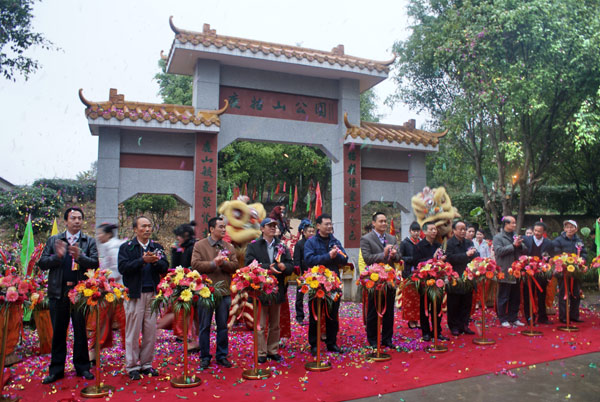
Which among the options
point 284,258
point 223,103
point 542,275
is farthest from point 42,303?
point 542,275

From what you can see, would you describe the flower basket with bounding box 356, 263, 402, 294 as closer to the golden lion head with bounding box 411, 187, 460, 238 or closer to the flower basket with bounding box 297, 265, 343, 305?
the flower basket with bounding box 297, 265, 343, 305

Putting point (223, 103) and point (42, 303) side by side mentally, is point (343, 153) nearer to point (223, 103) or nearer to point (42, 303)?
point (223, 103)

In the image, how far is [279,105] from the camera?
8859 millimetres

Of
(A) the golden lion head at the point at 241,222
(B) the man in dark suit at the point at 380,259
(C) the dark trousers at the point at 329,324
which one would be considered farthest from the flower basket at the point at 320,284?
(A) the golden lion head at the point at 241,222

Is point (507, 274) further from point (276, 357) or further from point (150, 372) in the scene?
point (150, 372)

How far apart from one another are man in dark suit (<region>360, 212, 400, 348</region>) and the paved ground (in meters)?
1.30

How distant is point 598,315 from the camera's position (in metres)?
7.52

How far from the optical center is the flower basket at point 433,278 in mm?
5207

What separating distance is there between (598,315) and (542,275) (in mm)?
2114

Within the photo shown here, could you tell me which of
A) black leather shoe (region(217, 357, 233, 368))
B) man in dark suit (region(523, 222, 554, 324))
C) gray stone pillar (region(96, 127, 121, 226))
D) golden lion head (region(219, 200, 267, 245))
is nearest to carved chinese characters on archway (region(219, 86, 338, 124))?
gray stone pillar (region(96, 127, 121, 226))

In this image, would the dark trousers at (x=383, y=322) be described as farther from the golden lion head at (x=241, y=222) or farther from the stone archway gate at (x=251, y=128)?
the stone archway gate at (x=251, y=128)

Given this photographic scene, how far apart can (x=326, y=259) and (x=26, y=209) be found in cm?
1290

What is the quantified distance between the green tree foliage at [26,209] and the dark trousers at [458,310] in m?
12.9

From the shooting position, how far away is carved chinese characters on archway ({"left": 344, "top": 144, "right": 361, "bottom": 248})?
355 inches
